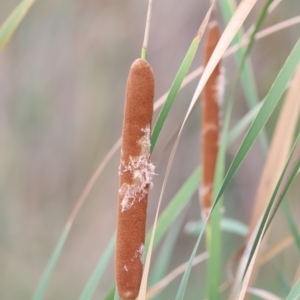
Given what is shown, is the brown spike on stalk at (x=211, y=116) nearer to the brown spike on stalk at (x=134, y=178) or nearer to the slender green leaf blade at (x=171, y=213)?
the slender green leaf blade at (x=171, y=213)

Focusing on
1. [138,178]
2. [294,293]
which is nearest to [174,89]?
[138,178]

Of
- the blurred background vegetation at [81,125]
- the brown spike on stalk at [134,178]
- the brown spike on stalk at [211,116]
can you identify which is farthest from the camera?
the blurred background vegetation at [81,125]

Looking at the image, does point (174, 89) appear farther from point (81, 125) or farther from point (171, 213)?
point (81, 125)

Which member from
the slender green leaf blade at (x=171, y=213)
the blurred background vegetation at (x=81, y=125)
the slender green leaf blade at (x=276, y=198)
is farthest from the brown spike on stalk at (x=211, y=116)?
the blurred background vegetation at (x=81, y=125)

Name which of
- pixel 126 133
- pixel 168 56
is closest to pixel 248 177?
pixel 168 56

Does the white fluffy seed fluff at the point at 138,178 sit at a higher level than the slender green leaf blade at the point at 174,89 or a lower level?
lower

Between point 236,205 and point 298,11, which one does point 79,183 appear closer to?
point 236,205

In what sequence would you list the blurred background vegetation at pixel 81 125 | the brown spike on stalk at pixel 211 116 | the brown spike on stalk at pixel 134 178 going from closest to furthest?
the brown spike on stalk at pixel 134 178 < the brown spike on stalk at pixel 211 116 < the blurred background vegetation at pixel 81 125
